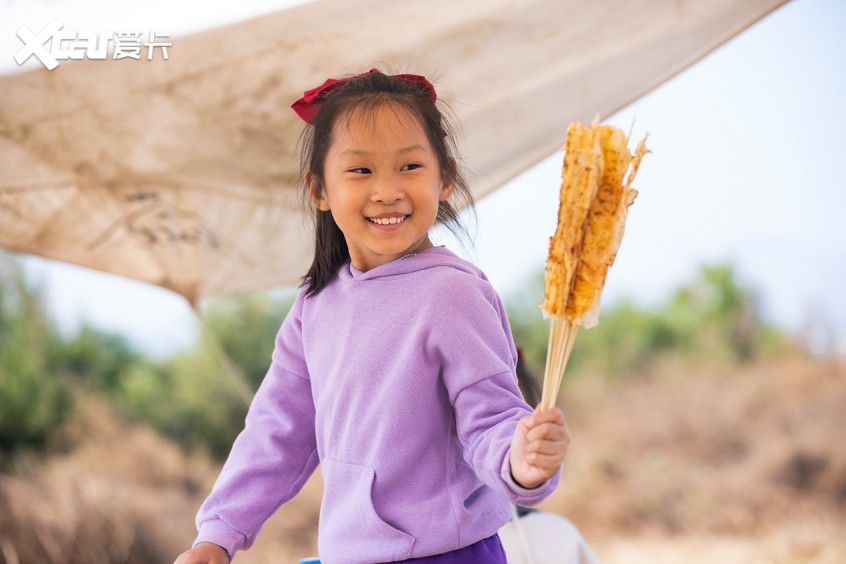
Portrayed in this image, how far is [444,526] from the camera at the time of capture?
893 millimetres

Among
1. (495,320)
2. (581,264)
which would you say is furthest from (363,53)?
(581,264)

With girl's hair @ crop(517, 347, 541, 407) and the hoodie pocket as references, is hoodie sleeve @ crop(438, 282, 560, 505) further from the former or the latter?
girl's hair @ crop(517, 347, 541, 407)

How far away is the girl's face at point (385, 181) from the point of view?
0.94 m

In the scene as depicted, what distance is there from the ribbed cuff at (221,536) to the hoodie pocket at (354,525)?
0.37ft

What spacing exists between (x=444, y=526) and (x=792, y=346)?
3.76 metres

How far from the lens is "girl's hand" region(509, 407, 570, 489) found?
→ 2.41 ft

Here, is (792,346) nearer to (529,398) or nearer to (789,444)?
(789,444)

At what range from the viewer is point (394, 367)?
0.92 meters

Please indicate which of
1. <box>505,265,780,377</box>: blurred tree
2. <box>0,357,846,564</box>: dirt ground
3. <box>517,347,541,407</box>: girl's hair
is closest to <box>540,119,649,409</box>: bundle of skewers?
Result: <box>517,347,541,407</box>: girl's hair

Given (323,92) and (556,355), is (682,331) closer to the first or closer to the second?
(323,92)

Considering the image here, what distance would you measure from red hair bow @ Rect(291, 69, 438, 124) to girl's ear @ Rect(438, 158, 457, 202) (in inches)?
2.9

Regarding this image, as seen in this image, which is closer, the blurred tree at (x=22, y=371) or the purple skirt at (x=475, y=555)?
the purple skirt at (x=475, y=555)

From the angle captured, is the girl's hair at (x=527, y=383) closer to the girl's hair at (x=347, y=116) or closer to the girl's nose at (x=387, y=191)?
the girl's hair at (x=347, y=116)

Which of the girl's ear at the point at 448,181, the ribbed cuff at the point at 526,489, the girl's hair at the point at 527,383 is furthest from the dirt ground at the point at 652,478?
the ribbed cuff at the point at 526,489
